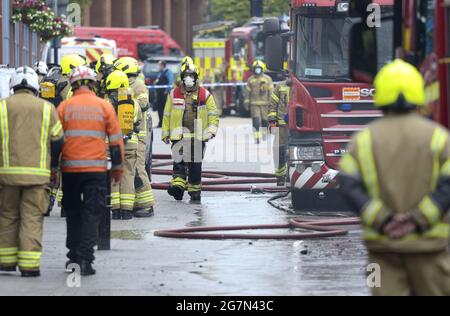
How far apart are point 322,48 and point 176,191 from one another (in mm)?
2929

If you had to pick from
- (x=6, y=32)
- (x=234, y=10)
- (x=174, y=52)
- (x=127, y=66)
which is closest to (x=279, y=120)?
(x=127, y=66)

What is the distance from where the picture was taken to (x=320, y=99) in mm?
16281

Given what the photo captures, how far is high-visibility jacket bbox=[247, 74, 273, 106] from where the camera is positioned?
31391 millimetres

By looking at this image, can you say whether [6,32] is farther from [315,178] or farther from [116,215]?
[315,178]

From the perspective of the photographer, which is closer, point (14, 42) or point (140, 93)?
point (140, 93)

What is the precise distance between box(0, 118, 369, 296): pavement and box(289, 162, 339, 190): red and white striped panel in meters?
0.45

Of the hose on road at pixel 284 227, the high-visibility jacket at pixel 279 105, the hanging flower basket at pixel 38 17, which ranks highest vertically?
the hanging flower basket at pixel 38 17

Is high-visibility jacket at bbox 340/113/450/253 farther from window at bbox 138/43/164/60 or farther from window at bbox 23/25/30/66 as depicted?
window at bbox 138/43/164/60

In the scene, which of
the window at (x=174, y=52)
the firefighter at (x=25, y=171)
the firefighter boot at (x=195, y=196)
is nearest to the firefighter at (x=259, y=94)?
the firefighter boot at (x=195, y=196)

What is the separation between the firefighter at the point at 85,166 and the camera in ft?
37.0

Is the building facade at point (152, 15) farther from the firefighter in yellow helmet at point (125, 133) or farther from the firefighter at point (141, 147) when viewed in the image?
the firefighter in yellow helmet at point (125, 133)

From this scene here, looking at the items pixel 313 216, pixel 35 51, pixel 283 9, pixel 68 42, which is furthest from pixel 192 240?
pixel 283 9

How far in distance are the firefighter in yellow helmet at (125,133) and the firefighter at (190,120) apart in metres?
1.98
